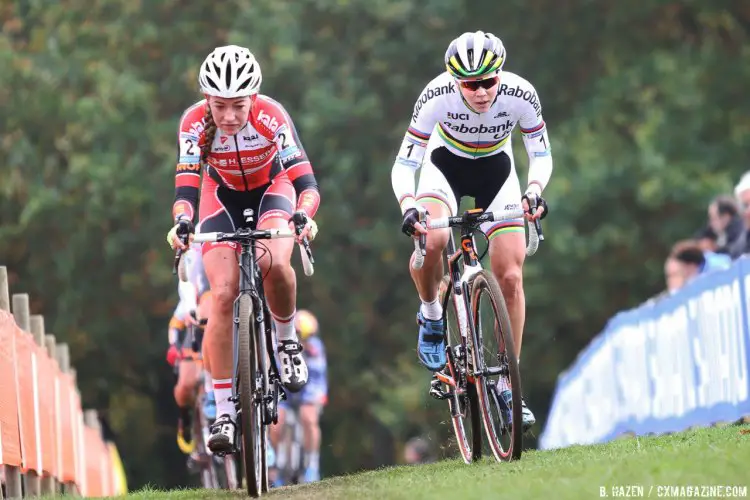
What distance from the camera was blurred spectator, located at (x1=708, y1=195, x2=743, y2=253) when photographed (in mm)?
15125

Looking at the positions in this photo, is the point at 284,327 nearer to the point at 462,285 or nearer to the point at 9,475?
the point at 462,285

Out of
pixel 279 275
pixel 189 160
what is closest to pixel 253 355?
pixel 279 275

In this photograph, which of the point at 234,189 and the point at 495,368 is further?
the point at 234,189

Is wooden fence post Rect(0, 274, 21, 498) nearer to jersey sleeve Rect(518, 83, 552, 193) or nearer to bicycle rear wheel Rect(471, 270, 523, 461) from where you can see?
bicycle rear wheel Rect(471, 270, 523, 461)

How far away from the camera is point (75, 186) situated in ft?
109

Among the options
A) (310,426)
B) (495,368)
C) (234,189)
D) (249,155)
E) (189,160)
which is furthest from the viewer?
(310,426)

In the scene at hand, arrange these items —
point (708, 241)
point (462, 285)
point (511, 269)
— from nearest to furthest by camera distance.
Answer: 1. point (462, 285)
2. point (511, 269)
3. point (708, 241)

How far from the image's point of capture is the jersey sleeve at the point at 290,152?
34.8ft

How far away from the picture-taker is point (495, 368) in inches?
399

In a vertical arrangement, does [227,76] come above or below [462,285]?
above

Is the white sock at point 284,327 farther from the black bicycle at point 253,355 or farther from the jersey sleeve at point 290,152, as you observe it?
the jersey sleeve at point 290,152

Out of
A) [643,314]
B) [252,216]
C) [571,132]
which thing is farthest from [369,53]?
[252,216]

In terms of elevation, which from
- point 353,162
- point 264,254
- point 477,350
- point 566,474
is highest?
point 353,162

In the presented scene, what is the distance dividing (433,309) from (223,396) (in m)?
1.70
